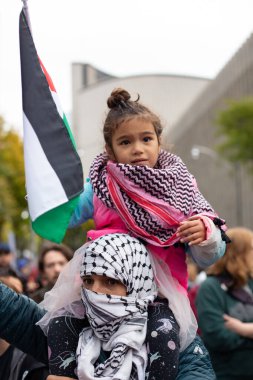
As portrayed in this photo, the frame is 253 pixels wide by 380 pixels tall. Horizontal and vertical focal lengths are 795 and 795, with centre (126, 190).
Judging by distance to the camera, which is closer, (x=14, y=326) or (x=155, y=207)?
(x=155, y=207)

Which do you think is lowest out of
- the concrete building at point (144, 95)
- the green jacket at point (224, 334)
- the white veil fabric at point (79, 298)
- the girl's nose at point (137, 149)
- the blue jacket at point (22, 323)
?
the concrete building at point (144, 95)

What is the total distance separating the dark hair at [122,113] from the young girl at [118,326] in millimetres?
477

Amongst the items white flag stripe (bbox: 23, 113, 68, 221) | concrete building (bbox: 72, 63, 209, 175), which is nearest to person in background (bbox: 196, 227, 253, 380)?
white flag stripe (bbox: 23, 113, 68, 221)

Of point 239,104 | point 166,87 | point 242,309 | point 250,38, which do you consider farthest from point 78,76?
point 242,309

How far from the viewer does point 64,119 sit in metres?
3.22

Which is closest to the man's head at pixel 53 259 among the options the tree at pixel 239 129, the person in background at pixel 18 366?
the person in background at pixel 18 366

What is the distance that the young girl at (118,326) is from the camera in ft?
9.20

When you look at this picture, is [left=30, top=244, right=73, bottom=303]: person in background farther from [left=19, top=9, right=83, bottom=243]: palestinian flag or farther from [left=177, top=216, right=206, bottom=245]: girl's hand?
[left=177, top=216, right=206, bottom=245]: girl's hand

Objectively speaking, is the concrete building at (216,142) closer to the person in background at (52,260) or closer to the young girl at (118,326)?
the person in background at (52,260)

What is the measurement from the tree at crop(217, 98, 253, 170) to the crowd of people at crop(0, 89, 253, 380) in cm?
3778

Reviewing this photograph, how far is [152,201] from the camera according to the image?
118 inches

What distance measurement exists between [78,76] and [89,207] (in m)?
121

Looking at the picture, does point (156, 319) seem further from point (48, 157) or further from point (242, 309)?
point (242, 309)

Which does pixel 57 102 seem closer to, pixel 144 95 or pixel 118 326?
pixel 118 326
